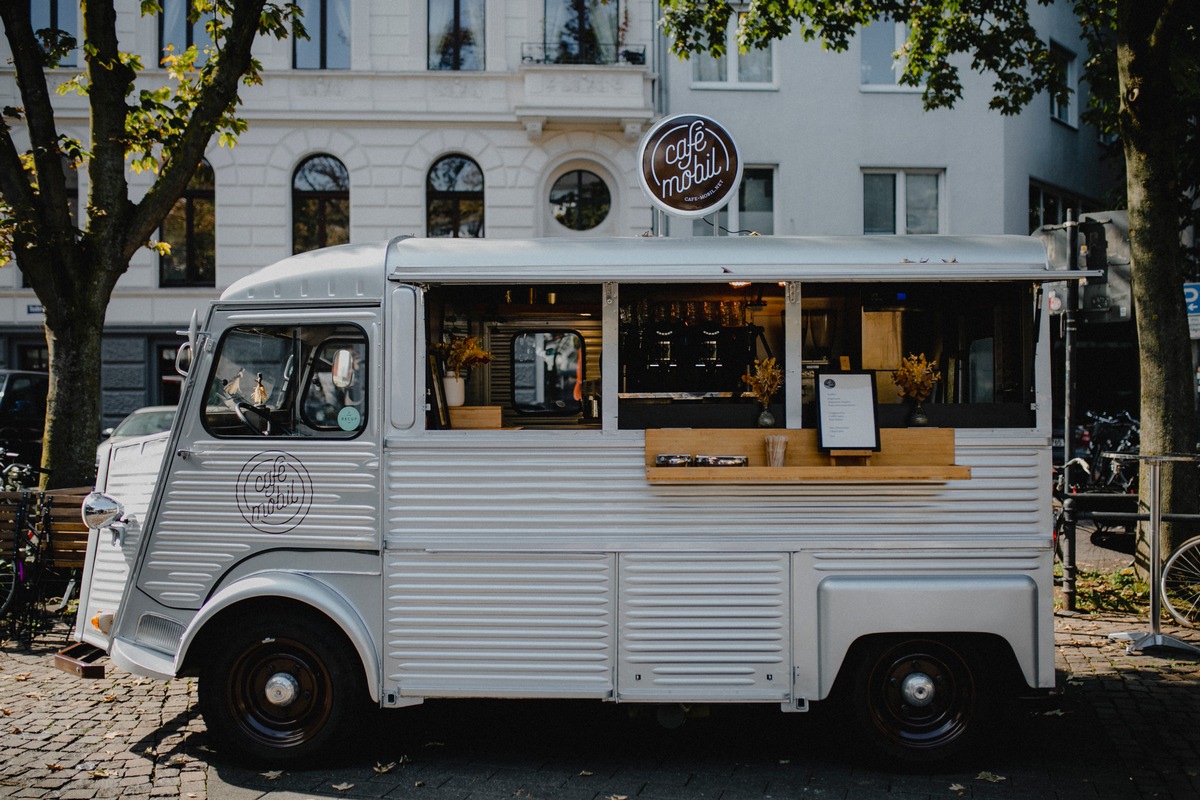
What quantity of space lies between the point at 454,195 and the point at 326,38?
11.8 feet

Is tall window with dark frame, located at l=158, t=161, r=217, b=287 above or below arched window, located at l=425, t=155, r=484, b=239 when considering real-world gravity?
below

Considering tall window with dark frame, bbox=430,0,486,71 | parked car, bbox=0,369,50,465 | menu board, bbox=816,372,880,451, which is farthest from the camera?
tall window with dark frame, bbox=430,0,486,71

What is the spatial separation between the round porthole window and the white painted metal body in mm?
12609

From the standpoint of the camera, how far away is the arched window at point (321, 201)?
16891 mm

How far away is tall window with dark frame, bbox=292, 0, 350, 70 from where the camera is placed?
55.1 feet


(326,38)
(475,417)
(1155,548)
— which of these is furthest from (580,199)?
(475,417)

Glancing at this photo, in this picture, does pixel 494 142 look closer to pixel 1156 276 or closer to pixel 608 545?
pixel 1156 276

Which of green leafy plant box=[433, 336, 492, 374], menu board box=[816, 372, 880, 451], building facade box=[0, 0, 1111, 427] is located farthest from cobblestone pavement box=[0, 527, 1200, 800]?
building facade box=[0, 0, 1111, 427]

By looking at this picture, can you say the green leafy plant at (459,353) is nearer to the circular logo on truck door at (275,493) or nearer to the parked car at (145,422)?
the circular logo on truck door at (275,493)

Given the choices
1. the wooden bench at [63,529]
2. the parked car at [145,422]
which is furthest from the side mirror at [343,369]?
the parked car at [145,422]

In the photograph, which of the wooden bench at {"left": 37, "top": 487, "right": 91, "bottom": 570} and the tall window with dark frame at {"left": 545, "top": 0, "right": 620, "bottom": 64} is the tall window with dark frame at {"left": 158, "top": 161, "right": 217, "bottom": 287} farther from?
the wooden bench at {"left": 37, "top": 487, "right": 91, "bottom": 570}

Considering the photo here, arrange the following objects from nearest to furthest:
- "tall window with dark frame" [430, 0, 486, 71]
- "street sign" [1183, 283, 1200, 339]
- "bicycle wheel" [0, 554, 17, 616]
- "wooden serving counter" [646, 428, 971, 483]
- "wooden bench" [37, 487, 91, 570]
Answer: "wooden serving counter" [646, 428, 971, 483] < "bicycle wheel" [0, 554, 17, 616] < "wooden bench" [37, 487, 91, 570] < "street sign" [1183, 283, 1200, 339] < "tall window with dark frame" [430, 0, 486, 71]

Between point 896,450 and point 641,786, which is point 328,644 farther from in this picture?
point 896,450

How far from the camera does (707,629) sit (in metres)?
4.65
